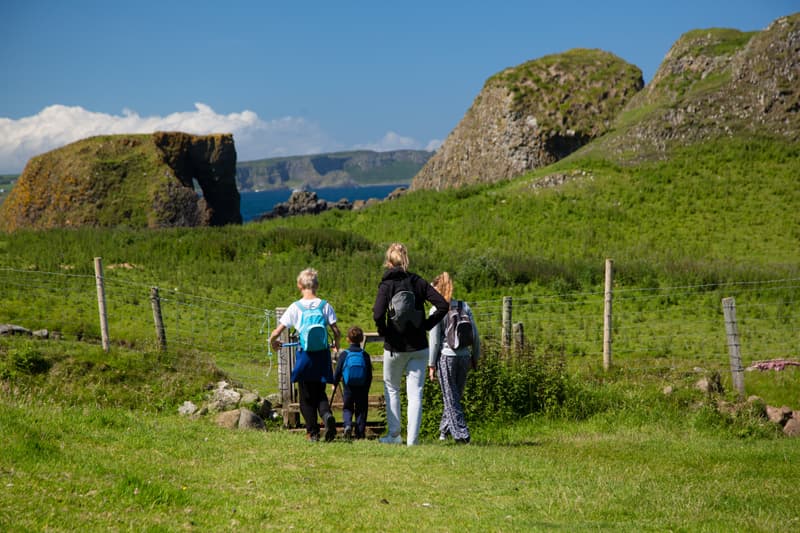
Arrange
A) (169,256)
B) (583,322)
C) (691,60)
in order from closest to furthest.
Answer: (583,322), (169,256), (691,60)

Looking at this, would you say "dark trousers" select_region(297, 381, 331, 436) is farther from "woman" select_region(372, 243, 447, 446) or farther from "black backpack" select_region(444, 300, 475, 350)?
"black backpack" select_region(444, 300, 475, 350)

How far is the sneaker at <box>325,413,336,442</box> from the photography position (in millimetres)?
10000

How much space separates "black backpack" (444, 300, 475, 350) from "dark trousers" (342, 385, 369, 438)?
1441 millimetres

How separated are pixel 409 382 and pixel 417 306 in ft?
3.68

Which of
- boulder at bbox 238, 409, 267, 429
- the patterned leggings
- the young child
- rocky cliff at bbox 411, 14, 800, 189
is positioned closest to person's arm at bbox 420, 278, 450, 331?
the patterned leggings

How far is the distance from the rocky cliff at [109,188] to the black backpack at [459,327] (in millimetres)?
37098

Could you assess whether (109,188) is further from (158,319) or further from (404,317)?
(404,317)

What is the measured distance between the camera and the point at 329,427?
10.0m

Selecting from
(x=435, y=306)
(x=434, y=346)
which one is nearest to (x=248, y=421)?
(x=434, y=346)

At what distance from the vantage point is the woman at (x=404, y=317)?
9.77 m

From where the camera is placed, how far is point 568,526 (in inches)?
256

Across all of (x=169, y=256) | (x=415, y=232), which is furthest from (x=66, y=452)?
(x=415, y=232)

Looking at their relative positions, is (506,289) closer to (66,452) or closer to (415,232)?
(415,232)

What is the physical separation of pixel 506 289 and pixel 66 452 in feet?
65.8
